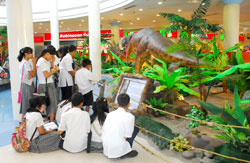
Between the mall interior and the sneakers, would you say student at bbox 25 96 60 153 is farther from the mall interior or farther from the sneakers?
the sneakers

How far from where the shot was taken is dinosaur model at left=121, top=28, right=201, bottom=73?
4.68 metres

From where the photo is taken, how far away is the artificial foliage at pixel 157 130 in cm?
323

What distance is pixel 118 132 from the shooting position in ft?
9.22

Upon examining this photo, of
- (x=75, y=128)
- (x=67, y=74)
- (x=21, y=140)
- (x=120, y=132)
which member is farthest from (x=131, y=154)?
(x=67, y=74)

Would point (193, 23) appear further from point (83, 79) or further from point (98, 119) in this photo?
point (98, 119)

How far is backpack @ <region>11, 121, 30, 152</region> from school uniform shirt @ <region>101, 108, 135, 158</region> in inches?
42.0

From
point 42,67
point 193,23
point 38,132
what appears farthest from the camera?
point 193,23

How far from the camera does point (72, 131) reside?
3.08 m

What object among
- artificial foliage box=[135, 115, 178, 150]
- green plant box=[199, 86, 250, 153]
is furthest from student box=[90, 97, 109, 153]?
green plant box=[199, 86, 250, 153]

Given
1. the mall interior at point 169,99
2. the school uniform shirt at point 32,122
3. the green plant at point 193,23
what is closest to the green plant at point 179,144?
the mall interior at point 169,99

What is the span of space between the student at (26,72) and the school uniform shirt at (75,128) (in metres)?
1.35

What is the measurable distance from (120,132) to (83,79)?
1.76 meters

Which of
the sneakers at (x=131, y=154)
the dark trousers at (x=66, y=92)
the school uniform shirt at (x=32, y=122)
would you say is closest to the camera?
the sneakers at (x=131, y=154)

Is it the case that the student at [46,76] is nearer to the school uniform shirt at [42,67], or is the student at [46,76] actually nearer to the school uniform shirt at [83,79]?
the school uniform shirt at [42,67]
